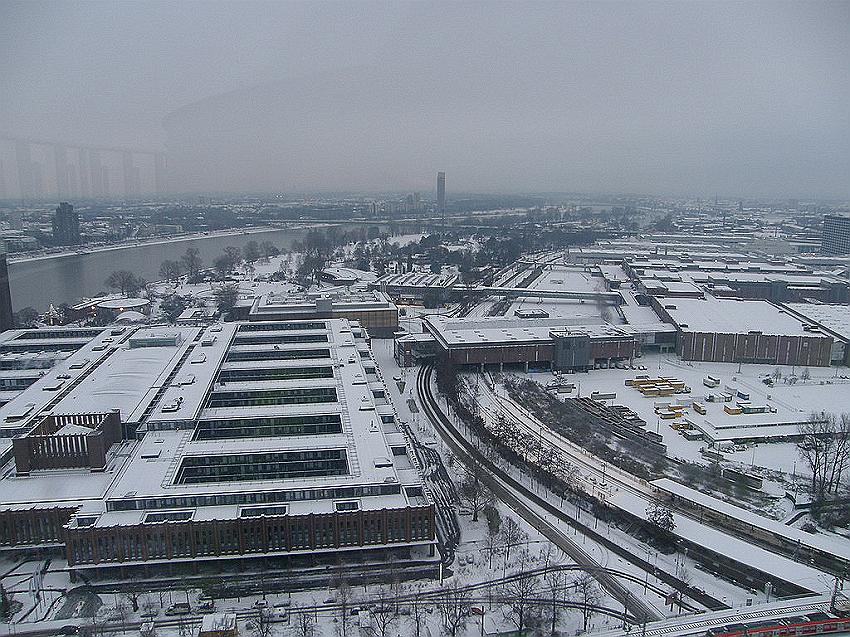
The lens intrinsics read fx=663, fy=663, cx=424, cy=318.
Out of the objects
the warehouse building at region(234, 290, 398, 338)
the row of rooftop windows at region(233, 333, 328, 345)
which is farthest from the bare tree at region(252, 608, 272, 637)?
the warehouse building at region(234, 290, 398, 338)

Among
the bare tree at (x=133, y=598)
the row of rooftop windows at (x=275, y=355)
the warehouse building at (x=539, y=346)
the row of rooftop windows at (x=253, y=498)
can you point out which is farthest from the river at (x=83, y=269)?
the bare tree at (x=133, y=598)

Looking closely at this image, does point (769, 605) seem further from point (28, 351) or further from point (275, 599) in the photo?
point (28, 351)

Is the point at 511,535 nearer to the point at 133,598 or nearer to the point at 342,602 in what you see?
the point at 342,602

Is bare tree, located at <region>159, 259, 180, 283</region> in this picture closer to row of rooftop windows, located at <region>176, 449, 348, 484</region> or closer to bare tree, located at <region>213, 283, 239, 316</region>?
bare tree, located at <region>213, 283, 239, 316</region>

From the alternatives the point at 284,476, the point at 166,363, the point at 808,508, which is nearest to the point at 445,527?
the point at 284,476

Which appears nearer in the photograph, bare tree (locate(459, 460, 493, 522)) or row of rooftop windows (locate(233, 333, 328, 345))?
bare tree (locate(459, 460, 493, 522))

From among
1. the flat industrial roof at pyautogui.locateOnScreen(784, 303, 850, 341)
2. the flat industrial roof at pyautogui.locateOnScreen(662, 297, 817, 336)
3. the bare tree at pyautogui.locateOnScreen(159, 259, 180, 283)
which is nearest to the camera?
the flat industrial roof at pyautogui.locateOnScreen(662, 297, 817, 336)

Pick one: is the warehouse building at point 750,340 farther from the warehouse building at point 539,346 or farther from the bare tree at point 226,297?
the bare tree at point 226,297
